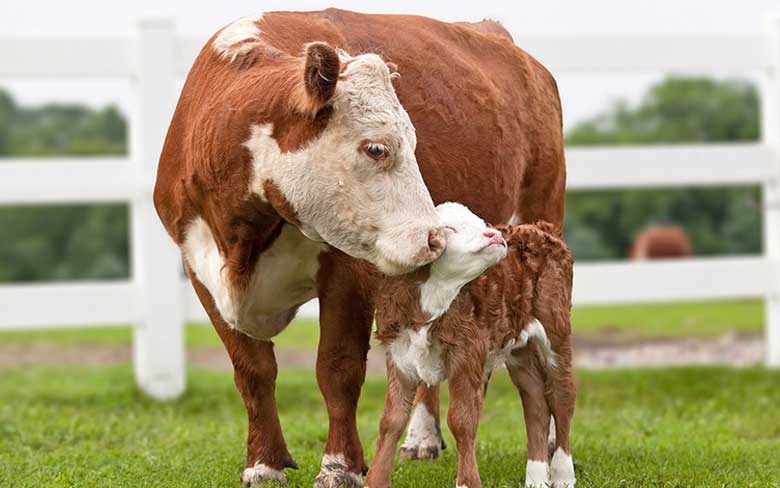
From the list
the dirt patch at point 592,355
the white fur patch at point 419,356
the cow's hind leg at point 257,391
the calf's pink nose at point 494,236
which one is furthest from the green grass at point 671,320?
the calf's pink nose at point 494,236

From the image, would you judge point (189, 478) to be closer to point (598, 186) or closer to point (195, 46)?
point (195, 46)

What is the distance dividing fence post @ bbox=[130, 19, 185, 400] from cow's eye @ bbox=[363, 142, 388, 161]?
4.72 m

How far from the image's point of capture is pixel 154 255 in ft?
30.4

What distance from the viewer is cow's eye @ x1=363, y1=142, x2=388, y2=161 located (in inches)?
186

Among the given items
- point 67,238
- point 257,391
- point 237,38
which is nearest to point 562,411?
point 257,391

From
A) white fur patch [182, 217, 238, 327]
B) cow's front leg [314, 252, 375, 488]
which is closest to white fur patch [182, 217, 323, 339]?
white fur patch [182, 217, 238, 327]

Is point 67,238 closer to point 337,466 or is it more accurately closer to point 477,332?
point 337,466

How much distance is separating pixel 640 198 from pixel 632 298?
94.6ft

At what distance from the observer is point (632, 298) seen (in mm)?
9961

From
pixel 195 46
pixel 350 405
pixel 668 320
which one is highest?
pixel 195 46

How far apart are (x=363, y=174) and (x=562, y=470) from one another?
4.44 feet

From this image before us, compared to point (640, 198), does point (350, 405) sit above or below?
above

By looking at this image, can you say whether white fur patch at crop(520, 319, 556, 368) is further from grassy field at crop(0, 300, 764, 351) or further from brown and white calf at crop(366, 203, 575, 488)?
grassy field at crop(0, 300, 764, 351)

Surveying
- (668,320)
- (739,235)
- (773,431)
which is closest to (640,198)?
(739,235)
